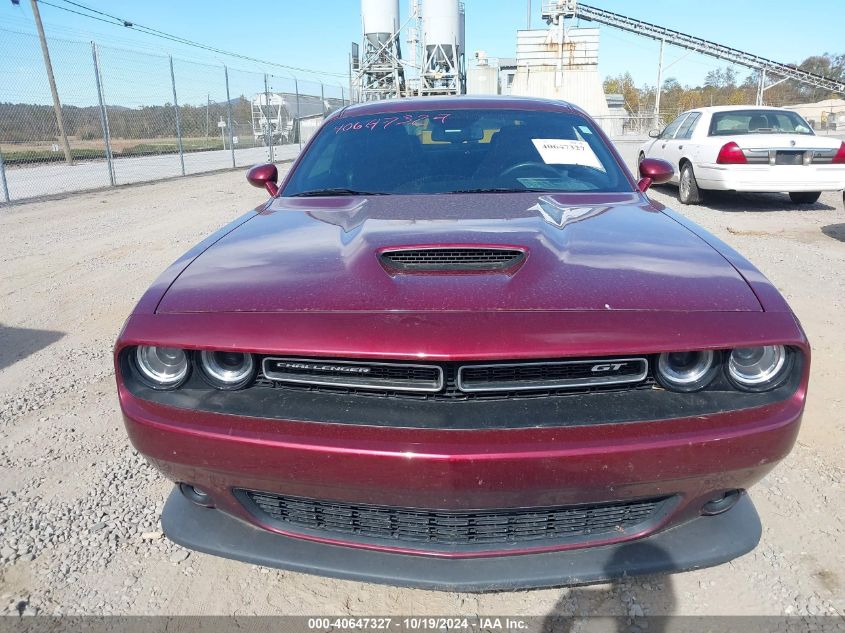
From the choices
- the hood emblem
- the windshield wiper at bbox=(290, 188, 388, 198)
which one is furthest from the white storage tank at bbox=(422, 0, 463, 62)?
the hood emblem

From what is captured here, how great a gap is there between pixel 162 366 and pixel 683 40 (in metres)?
49.2

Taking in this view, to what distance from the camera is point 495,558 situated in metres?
1.60

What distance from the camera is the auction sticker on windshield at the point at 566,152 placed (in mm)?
2852

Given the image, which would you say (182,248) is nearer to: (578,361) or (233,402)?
(233,402)

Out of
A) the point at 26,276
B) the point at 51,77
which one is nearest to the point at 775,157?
the point at 26,276

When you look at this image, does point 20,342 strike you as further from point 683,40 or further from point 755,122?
point 683,40

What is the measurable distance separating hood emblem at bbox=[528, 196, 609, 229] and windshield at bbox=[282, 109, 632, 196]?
0.29 m

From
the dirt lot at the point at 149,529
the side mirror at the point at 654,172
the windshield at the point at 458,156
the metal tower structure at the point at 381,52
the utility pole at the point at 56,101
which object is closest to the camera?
the dirt lot at the point at 149,529

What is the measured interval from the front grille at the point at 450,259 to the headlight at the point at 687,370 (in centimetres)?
48

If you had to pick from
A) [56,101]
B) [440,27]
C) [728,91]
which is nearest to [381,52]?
[440,27]

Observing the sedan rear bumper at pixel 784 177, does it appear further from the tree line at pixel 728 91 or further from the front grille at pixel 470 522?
the tree line at pixel 728 91

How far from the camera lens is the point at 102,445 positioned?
2.76 metres

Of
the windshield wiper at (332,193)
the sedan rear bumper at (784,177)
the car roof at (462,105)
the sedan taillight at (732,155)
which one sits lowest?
the sedan rear bumper at (784,177)

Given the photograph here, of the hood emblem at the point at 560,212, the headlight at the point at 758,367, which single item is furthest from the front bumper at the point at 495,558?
the hood emblem at the point at 560,212
